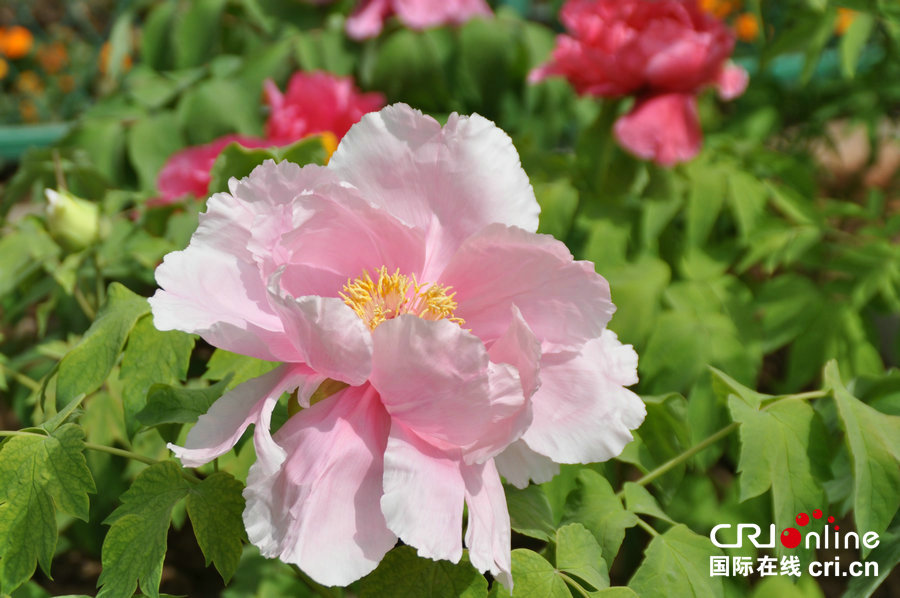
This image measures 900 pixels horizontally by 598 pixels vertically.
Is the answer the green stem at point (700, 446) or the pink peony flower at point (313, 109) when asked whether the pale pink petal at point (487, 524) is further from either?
the pink peony flower at point (313, 109)

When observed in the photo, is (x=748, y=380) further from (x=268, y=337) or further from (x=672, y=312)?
(x=268, y=337)

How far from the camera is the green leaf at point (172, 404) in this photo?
2.61ft

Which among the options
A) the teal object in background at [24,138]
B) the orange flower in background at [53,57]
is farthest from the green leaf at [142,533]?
the orange flower in background at [53,57]

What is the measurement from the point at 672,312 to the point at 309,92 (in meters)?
0.72

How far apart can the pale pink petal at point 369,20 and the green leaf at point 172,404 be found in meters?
1.32

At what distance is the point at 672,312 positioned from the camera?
4.51ft

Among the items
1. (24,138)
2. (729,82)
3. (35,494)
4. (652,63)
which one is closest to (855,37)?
(729,82)

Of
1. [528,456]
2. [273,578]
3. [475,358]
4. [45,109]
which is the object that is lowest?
[45,109]

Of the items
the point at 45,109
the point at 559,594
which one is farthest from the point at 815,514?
the point at 45,109

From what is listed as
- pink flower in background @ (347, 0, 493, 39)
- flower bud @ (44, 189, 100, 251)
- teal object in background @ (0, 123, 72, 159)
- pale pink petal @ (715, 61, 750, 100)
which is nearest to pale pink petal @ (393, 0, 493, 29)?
pink flower in background @ (347, 0, 493, 39)

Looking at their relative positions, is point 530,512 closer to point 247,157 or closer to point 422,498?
point 422,498

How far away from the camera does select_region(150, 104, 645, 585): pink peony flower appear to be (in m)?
0.65

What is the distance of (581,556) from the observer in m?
0.75

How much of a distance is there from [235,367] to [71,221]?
1.39ft
